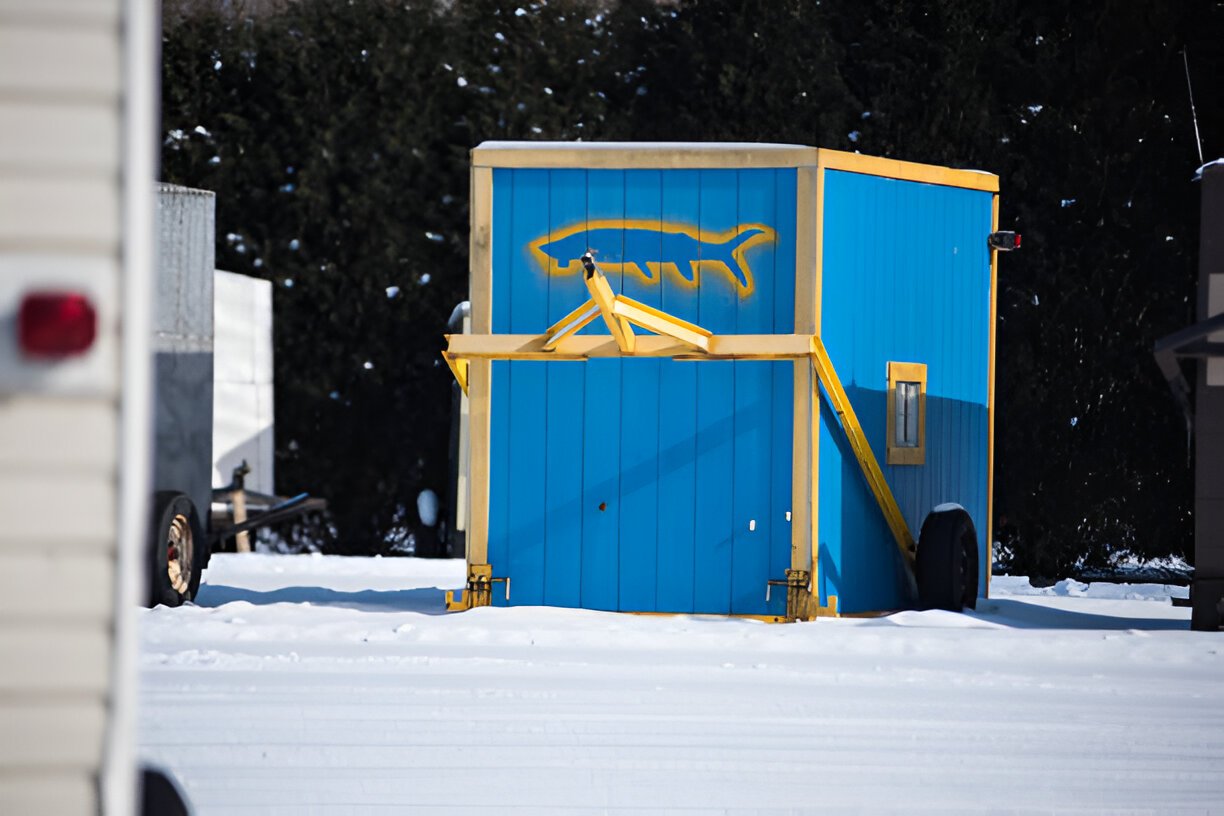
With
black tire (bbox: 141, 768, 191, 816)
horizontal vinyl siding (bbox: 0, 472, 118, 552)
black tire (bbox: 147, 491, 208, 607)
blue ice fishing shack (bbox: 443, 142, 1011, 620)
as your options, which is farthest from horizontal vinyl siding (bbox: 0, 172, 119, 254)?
black tire (bbox: 147, 491, 208, 607)

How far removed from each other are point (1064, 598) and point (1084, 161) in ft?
20.2

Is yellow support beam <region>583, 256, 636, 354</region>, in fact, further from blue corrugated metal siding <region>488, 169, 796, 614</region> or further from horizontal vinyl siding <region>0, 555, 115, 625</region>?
horizontal vinyl siding <region>0, 555, 115, 625</region>

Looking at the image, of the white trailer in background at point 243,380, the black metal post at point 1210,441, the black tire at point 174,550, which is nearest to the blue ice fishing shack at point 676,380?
the black metal post at point 1210,441

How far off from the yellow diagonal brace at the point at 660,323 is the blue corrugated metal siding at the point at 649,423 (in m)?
0.23

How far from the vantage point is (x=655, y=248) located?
14820mm

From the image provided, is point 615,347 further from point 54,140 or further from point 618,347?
point 54,140

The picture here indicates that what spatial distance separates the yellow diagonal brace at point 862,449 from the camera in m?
14.6

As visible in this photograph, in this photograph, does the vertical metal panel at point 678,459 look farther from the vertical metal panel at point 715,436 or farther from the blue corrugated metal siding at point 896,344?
the blue corrugated metal siding at point 896,344

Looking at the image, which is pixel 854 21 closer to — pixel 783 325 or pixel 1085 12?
pixel 1085 12

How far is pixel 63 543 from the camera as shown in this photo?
3.76 metres

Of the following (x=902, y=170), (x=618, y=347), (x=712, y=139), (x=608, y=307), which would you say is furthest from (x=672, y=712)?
(x=712, y=139)

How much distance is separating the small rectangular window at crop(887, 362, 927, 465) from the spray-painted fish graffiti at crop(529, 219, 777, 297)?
5.87 feet

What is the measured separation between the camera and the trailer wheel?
15.5m

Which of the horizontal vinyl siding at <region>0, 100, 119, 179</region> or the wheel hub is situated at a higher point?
the horizontal vinyl siding at <region>0, 100, 119, 179</region>
